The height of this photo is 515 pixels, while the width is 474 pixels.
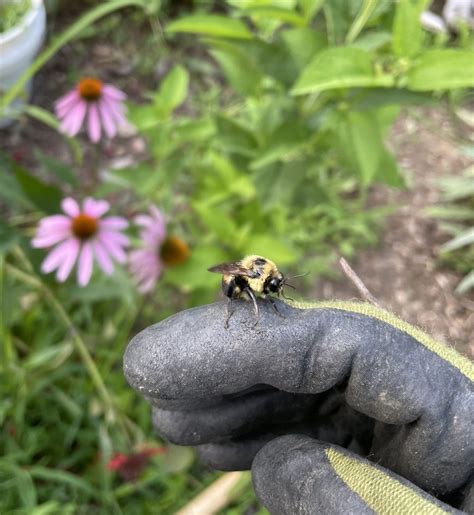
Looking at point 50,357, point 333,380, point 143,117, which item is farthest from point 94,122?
point 333,380

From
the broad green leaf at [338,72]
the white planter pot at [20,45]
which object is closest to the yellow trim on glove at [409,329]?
the broad green leaf at [338,72]

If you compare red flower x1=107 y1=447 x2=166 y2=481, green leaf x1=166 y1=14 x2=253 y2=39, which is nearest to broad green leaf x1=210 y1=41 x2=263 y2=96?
green leaf x1=166 y1=14 x2=253 y2=39

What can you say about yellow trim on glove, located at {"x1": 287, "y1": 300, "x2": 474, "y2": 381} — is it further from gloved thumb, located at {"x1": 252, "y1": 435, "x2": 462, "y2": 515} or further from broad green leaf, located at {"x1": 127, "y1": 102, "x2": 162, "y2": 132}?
broad green leaf, located at {"x1": 127, "y1": 102, "x2": 162, "y2": 132}

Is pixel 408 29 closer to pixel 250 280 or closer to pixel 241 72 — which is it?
pixel 241 72

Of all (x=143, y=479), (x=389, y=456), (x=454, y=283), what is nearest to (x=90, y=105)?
(x=143, y=479)

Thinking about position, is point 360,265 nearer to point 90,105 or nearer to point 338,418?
point 90,105

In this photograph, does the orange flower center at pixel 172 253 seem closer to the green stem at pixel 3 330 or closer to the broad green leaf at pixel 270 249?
the broad green leaf at pixel 270 249

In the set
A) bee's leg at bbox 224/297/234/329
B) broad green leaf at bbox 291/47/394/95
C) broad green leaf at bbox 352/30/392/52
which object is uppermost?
broad green leaf at bbox 291/47/394/95
